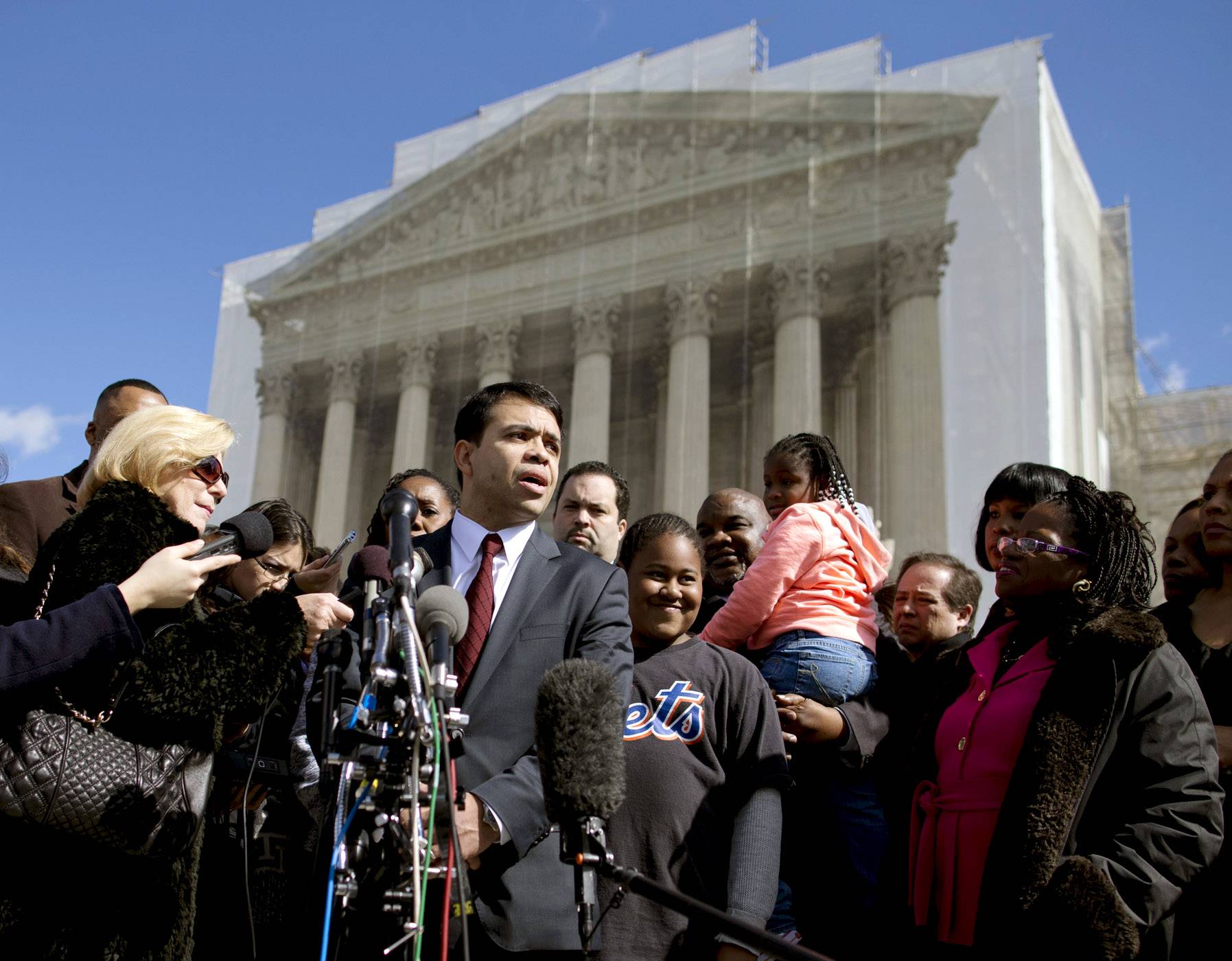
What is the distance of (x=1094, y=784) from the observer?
2887 millimetres

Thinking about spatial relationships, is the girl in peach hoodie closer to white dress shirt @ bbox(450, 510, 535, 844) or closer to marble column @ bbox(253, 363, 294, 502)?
white dress shirt @ bbox(450, 510, 535, 844)

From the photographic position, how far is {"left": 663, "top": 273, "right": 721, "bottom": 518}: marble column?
63.2 feet

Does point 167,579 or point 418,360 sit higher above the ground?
point 418,360

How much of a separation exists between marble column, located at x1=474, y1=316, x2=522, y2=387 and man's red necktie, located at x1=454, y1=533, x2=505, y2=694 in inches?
745

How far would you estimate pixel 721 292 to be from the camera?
20.5 meters

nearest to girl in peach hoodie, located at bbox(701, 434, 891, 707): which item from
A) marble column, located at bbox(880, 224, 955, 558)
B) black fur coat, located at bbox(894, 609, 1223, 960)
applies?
black fur coat, located at bbox(894, 609, 1223, 960)

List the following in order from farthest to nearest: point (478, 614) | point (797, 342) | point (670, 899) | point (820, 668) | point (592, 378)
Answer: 1. point (592, 378)
2. point (797, 342)
3. point (820, 668)
4. point (478, 614)
5. point (670, 899)

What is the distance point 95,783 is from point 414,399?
2061 cm

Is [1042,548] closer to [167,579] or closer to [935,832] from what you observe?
[935,832]

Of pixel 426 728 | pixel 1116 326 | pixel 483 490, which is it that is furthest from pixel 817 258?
pixel 426 728

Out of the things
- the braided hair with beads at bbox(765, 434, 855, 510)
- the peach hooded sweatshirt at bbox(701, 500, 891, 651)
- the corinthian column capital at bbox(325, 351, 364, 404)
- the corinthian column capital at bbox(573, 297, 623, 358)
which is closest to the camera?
the peach hooded sweatshirt at bbox(701, 500, 891, 651)

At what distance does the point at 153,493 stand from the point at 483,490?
868mm

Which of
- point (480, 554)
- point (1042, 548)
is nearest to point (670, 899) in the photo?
point (480, 554)

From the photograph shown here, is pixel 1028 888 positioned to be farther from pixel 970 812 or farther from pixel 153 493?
pixel 153 493
